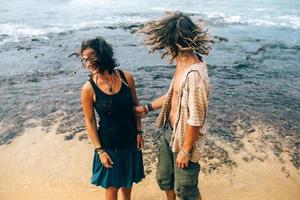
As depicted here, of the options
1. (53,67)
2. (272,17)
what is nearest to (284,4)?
(272,17)

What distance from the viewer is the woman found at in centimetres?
306

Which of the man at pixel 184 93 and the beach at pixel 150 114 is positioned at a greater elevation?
the man at pixel 184 93

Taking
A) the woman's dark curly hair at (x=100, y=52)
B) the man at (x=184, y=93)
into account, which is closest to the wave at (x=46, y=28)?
the woman's dark curly hair at (x=100, y=52)

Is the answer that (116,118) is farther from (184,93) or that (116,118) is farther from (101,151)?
(184,93)

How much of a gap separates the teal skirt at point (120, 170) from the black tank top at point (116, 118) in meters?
0.07

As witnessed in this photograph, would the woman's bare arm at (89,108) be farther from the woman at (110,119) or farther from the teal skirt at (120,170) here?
the teal skirt at (120,170)

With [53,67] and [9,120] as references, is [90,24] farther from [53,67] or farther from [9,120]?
[9,120]

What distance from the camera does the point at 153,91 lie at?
738cm

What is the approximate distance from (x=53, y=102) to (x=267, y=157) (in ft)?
12.1

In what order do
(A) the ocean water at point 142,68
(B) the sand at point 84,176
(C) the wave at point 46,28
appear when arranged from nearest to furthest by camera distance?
(B) the sand at point 84,176 → (A) the ocean water at point 142,68 → (C) the wave at point 46,28

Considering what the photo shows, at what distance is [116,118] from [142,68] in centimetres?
592

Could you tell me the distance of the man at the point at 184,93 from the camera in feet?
9.16

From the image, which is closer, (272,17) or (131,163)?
(131,163)

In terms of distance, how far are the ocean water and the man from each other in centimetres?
113
